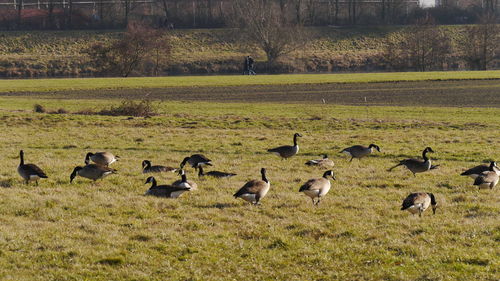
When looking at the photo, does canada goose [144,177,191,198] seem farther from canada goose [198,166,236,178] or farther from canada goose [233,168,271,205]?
canada goose [198,166,236,178]

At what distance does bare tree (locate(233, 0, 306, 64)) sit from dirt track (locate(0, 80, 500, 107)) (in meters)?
40.5

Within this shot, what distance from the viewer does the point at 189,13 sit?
150m

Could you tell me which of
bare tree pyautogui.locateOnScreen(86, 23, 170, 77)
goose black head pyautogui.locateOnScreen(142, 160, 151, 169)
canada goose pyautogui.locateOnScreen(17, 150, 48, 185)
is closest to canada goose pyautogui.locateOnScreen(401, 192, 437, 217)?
goose black head pyautogui.locateOnScreen(142, 160, 151, 169)

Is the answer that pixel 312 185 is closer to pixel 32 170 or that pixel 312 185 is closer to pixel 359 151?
pixel 359 151

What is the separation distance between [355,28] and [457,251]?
13857 centimetres

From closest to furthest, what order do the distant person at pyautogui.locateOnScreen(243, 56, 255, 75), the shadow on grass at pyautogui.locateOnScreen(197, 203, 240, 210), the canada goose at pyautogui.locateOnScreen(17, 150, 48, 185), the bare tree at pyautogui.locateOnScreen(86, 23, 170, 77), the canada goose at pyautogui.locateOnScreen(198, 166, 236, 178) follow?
the shadow on grass at pyautogui.locateOnScreen(197, 203, 240, 210) → the canada goose at pyautogui.locateOnScreen(17, 150, 48, 185) → the canada goose at pyautogui.locateOnScreen(198, 166, 236, 178) → the bare tree at pyautogui.locateOnScreen(86, 23, 170, 77) → the distant person at pyautogui.locateOnScreen(243, 56, 255, 75)

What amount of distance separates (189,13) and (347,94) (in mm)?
95323

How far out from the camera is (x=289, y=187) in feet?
Result: 57.1

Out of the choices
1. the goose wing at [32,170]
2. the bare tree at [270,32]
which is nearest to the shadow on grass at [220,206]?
the goose wing at [32,170]

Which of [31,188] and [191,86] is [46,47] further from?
[31,188]

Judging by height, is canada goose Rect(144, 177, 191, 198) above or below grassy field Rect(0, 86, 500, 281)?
above

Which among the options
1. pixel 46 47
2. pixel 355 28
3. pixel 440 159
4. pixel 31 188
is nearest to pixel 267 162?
pixel 440 159

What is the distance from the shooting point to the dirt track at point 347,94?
53812 millimetres

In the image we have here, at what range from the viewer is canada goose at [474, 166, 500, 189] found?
52.7ft
